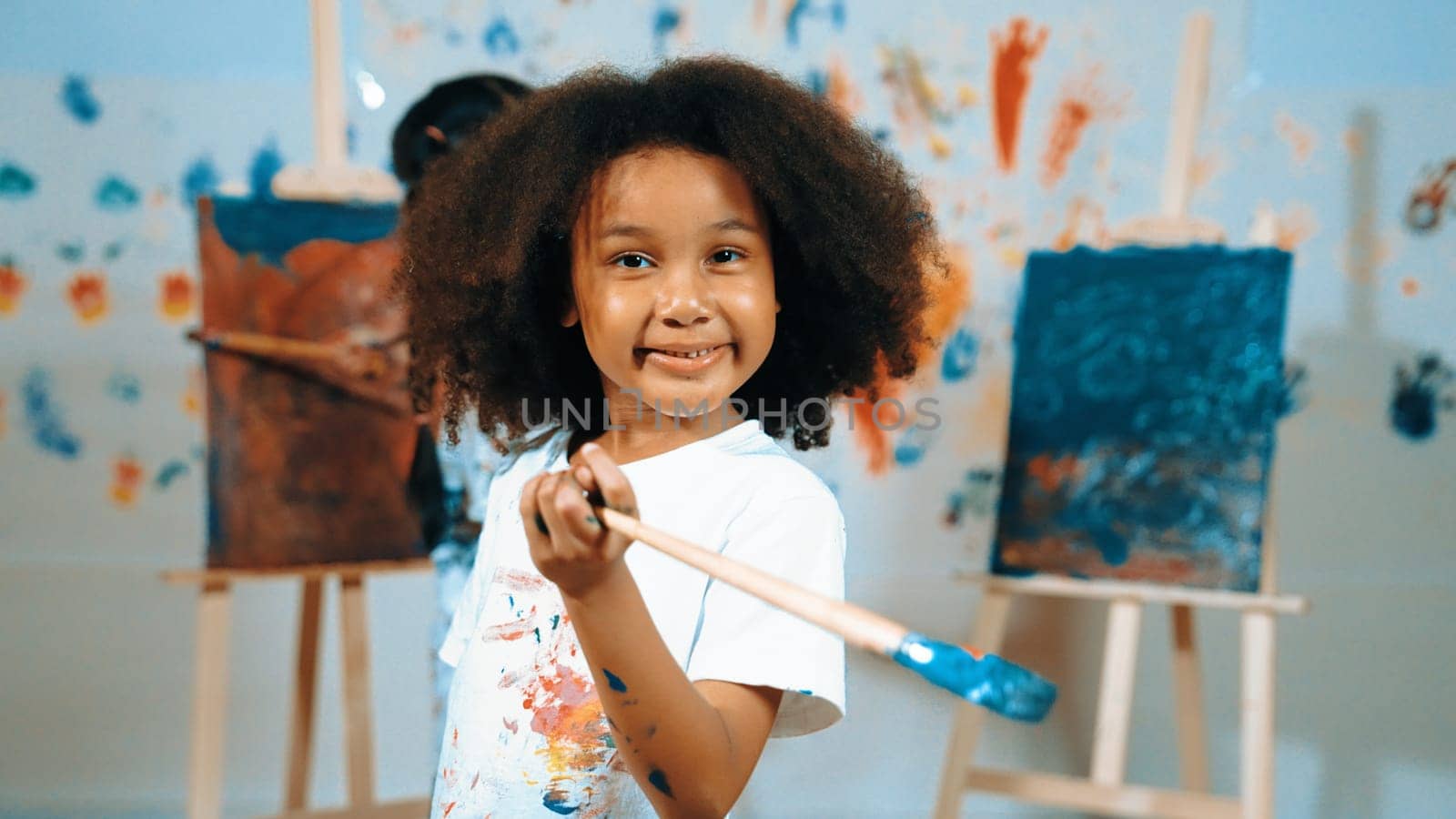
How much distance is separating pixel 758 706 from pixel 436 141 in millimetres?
1116

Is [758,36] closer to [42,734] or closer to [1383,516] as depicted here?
[1383,516]

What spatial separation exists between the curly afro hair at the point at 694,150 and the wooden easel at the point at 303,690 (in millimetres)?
772

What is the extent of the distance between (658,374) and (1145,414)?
118cm

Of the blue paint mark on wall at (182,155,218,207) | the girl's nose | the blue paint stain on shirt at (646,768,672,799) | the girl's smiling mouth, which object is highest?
the blue paint mark on wall at (182,155,218,207)

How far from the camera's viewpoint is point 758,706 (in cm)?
77

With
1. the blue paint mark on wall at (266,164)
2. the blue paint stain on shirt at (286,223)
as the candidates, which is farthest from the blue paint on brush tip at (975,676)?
the blue paint mark on wall at (266,164)

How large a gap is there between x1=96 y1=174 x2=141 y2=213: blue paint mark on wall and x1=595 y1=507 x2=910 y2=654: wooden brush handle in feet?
5.86

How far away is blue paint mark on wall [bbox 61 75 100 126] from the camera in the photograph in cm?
211

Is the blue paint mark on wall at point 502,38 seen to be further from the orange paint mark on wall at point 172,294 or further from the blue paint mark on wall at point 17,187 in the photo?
the blue paint mark on wall at point 17,187

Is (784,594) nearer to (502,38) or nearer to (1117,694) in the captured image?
(1117,694)

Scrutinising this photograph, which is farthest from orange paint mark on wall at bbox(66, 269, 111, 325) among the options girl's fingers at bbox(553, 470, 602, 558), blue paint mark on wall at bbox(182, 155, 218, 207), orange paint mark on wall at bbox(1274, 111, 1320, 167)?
orange paint mark on wall at bbox(1274, 111, 1320, 167)

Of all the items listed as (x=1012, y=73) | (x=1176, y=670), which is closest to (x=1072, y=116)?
(x=1012, y=73)

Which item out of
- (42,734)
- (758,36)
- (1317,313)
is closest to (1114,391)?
(1317,313)

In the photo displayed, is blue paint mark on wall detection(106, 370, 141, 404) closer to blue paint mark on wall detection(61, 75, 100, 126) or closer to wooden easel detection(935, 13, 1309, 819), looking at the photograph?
blue paint mark on wall detection(61, 75, 100, 126)
